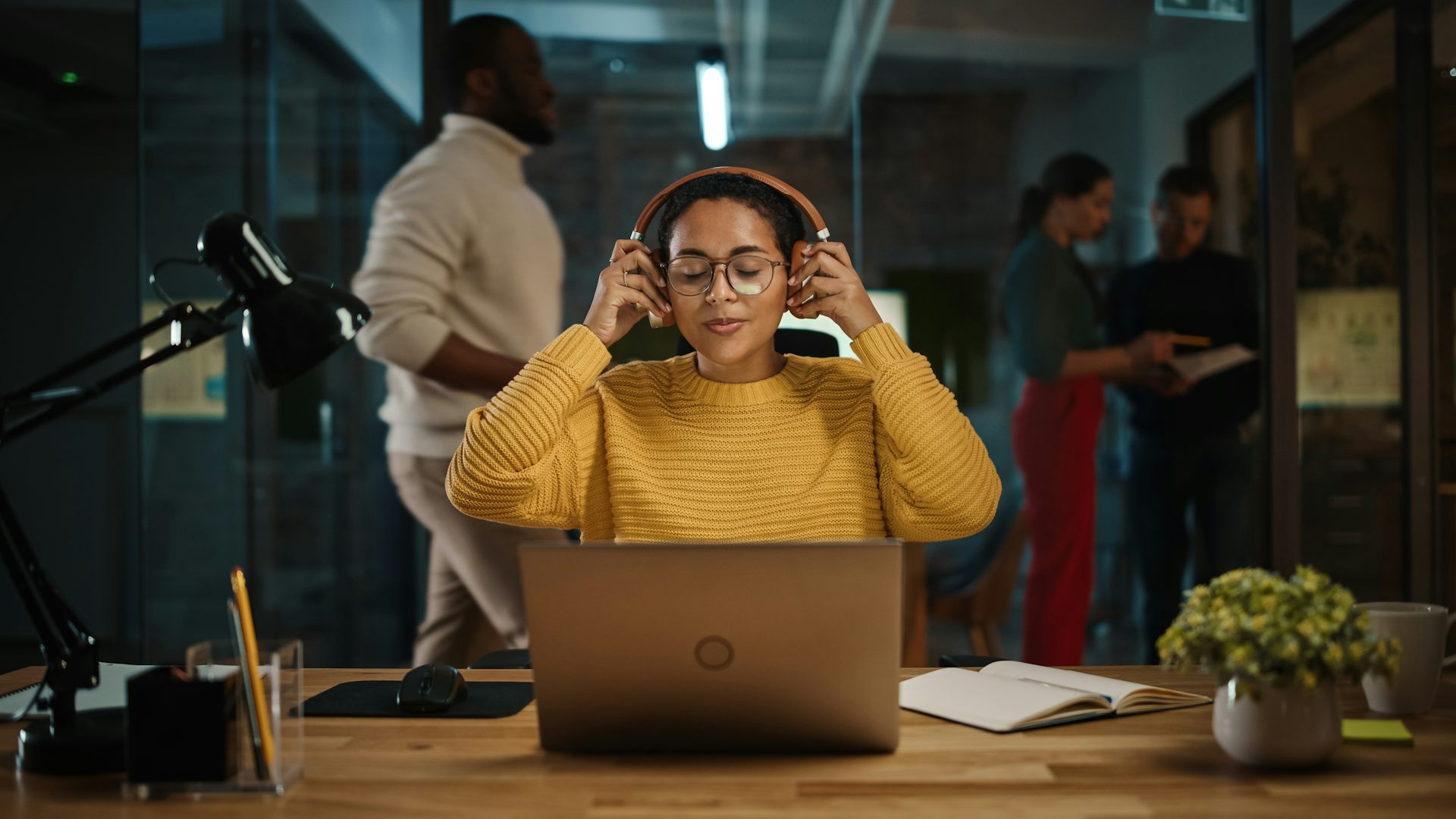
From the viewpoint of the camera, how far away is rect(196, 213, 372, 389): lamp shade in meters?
1.16

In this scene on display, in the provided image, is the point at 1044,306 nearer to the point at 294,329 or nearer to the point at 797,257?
the point at 797,257

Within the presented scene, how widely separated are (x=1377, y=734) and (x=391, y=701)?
1.04m

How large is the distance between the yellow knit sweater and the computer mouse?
1.29 feet

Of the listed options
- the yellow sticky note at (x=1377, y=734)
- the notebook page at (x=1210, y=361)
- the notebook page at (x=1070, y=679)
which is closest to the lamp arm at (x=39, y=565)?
the notebook page at (x=1070, y=679)

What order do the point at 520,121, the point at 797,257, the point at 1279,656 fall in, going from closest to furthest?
1. the point at 1279,656
2. the point at 797,257
3. the point at 520,121

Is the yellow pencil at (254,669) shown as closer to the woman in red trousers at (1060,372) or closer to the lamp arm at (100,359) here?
the lamp arm at (100,359)

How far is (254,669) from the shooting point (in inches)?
39.0

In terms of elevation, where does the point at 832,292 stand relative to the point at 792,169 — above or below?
below

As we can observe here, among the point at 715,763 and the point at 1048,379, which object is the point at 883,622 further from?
the point at 1048,379

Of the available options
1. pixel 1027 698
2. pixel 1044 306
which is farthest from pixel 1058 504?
pixel 1027 698

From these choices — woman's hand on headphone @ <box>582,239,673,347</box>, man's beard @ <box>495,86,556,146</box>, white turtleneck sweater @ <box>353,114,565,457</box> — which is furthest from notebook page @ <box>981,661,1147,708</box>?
man's beard @ <box>495,86,556,146</box>

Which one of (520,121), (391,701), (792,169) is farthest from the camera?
Answer: (792,169)

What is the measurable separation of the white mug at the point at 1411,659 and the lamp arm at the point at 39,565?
1.24m

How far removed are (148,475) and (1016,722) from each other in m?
2.76
